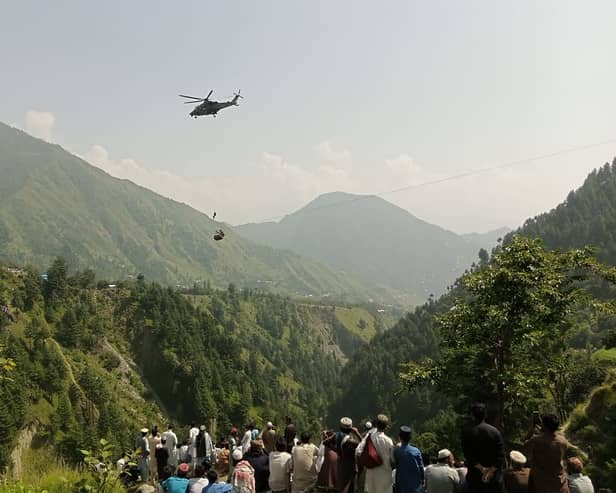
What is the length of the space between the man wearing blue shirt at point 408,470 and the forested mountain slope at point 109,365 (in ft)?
246

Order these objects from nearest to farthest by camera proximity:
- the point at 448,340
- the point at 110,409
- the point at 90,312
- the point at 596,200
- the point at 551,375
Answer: the point at 448,340
the point at 551,375
the point at 110,409
the point at 90,312
the point at 596,200

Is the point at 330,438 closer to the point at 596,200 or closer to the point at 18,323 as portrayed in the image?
the point at 18,323

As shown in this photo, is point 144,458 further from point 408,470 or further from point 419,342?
point 419,342

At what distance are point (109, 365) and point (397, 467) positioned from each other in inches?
4395

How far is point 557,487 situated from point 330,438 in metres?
4.51

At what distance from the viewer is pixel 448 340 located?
17.3 m

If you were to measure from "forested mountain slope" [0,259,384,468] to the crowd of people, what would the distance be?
237 feet

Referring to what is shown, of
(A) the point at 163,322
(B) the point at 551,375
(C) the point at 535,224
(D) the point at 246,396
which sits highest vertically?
(C) the point at 535,224

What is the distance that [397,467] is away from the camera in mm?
8680

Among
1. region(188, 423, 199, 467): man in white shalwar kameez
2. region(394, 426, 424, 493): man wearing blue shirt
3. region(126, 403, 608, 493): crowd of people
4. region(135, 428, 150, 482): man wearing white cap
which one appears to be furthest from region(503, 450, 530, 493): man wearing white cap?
region(135, 428, 150, 482): man wearing white cap

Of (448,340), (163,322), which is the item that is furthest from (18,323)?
(448,340)

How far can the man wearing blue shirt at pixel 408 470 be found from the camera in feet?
27.9

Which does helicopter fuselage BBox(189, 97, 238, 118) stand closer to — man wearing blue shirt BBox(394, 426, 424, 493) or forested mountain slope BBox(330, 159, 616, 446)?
man wearing blue shirt BBox(394, 426, 424, 493)

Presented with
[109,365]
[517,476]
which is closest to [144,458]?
[517,476]
